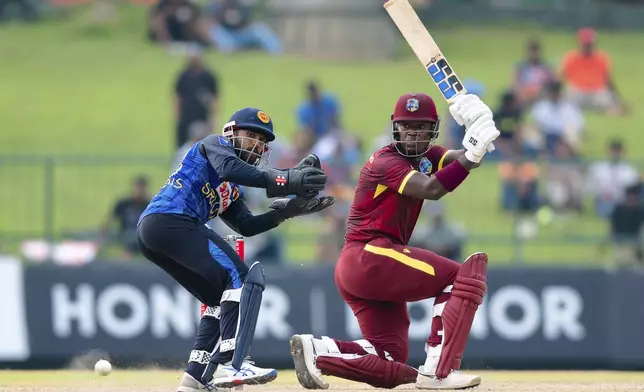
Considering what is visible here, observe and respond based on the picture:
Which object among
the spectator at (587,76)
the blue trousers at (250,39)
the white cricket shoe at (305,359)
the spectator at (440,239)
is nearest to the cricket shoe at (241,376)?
the white cricket shoe at (305,359)

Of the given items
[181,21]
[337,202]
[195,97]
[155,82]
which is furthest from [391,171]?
[155,82]

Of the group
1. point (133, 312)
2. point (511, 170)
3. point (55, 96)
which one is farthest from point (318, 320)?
point (55, 96)

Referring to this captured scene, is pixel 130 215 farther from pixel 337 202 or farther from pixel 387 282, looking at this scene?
pixel 387 282

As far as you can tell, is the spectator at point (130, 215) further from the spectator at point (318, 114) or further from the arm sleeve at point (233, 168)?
the arm sleeve at point (233, 168)

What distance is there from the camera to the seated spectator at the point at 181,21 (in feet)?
89.8

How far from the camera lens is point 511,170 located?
17266 mm

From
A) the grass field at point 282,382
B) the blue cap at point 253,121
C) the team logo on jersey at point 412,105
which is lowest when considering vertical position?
the grass field at point 282,382

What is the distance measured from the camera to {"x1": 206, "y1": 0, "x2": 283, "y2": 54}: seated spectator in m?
28.1

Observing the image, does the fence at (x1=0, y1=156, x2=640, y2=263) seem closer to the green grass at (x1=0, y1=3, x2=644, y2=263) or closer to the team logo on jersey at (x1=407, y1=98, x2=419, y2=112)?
the green grass at (x1=0, y1=3, x2=644, y2=263)

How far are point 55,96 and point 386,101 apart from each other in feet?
21.3

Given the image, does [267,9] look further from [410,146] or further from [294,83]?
[410,146]

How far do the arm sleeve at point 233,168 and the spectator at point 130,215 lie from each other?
736cm

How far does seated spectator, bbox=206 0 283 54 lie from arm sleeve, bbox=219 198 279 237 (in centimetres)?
1808

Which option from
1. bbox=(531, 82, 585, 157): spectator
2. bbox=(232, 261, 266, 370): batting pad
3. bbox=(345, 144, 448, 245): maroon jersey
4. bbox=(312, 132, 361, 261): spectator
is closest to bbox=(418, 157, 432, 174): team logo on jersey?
bbox=(345, 144, 448, 245): maroon jersey
